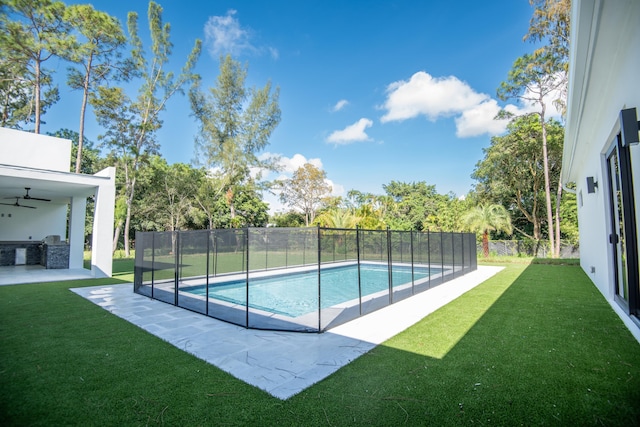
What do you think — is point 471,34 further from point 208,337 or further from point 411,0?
point 208,337

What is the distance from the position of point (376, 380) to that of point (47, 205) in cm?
1747

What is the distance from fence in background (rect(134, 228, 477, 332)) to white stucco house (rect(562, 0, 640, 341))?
11.2 feet

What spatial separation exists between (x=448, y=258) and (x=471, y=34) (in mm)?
8541

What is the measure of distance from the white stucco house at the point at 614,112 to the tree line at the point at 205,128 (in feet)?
38.4

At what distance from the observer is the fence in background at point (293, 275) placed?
535 centimetres

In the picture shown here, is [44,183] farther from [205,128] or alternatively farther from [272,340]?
[205,128]

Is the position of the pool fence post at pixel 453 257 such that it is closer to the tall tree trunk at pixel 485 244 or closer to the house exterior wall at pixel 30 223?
the tall tree trunk at pixel 485 244

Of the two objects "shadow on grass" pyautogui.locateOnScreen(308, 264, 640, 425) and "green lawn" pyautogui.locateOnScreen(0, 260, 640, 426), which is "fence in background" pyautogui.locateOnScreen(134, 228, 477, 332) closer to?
"green lawn" pyautogui.locateOnScreen(0, 260, 640, 426)

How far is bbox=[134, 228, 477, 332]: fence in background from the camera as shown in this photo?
535 centimetres

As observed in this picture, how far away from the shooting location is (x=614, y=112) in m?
3.80

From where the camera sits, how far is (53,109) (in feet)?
73.4

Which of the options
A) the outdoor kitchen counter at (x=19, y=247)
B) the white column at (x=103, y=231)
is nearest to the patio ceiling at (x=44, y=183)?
the white column at (x=103, y=231)

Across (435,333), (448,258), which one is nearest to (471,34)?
(448,258)

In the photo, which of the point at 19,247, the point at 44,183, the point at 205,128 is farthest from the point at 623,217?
the point at 205,128
